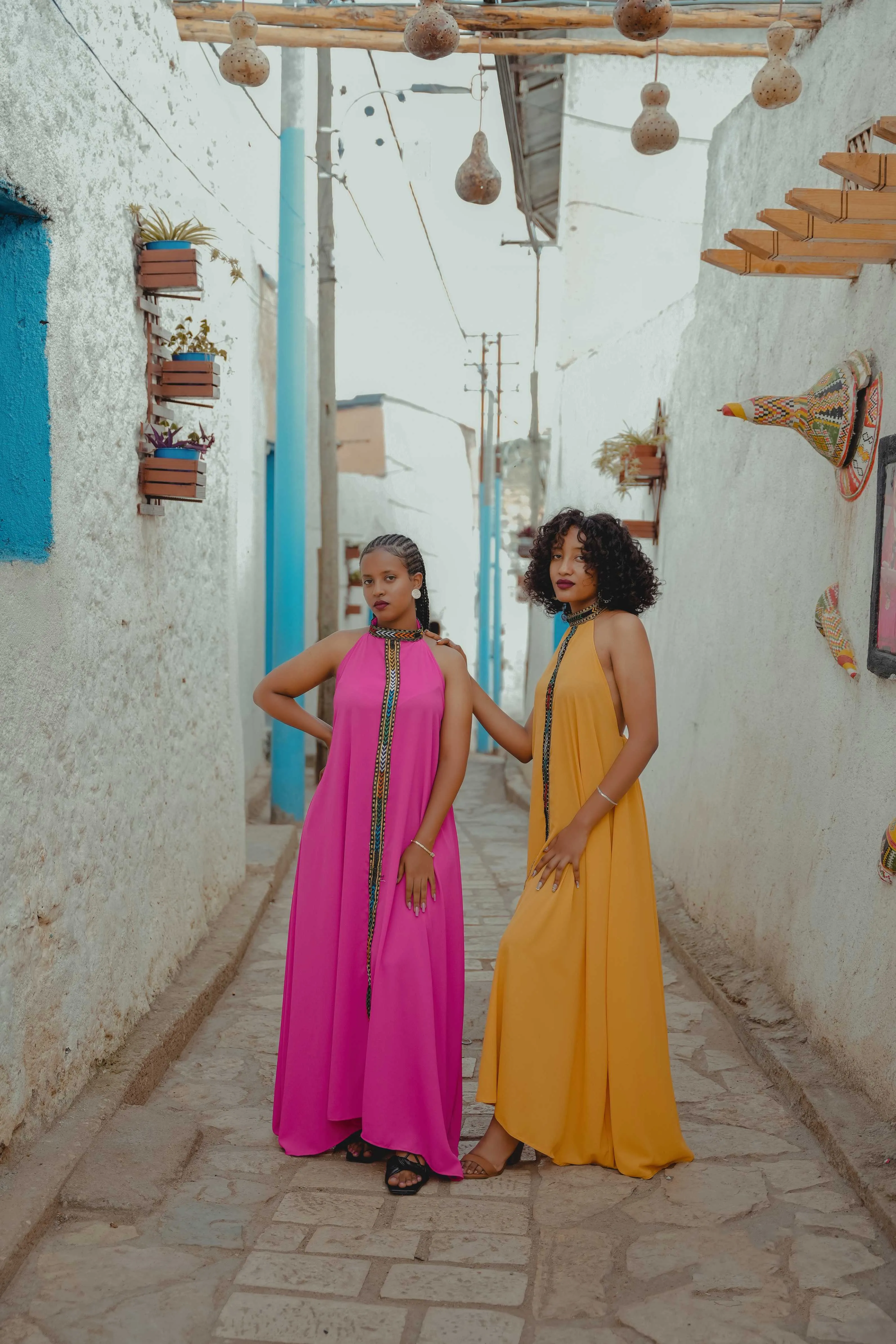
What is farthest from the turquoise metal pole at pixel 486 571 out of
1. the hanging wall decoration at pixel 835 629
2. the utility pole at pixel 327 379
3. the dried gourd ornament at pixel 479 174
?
the hanging wall decoration at pixel 835 629

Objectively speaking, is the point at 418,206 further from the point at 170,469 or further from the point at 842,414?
the point at 842,414

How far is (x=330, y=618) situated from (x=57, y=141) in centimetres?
658

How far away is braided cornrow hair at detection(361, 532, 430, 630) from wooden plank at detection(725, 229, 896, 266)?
1.33m

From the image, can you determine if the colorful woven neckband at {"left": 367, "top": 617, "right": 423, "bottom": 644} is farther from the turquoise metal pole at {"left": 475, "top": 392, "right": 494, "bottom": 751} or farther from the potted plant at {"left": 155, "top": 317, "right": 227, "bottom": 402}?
the turquoise metal pole at {"left": 475, "top": 392, "right": 494, "bottom": 751}

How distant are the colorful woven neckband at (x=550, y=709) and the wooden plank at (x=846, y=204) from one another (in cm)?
117

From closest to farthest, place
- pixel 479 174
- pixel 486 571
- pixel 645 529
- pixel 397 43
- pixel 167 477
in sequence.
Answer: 1. pixel 167 477
2. pixel 397 43
3. pixel 479 174
4. pixel 645 529
5. pixel 486 571

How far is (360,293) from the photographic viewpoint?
1722 cm

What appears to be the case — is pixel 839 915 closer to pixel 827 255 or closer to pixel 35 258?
pixel 827 255

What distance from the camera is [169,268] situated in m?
4.14

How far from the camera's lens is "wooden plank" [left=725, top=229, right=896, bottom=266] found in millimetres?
3645

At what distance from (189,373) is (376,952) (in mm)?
2232

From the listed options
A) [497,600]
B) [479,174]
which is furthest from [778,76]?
[497,600]

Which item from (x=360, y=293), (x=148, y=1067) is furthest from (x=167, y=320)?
(x=360, y=293)

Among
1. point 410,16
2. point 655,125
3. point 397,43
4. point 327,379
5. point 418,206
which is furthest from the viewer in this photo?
point 418,206
